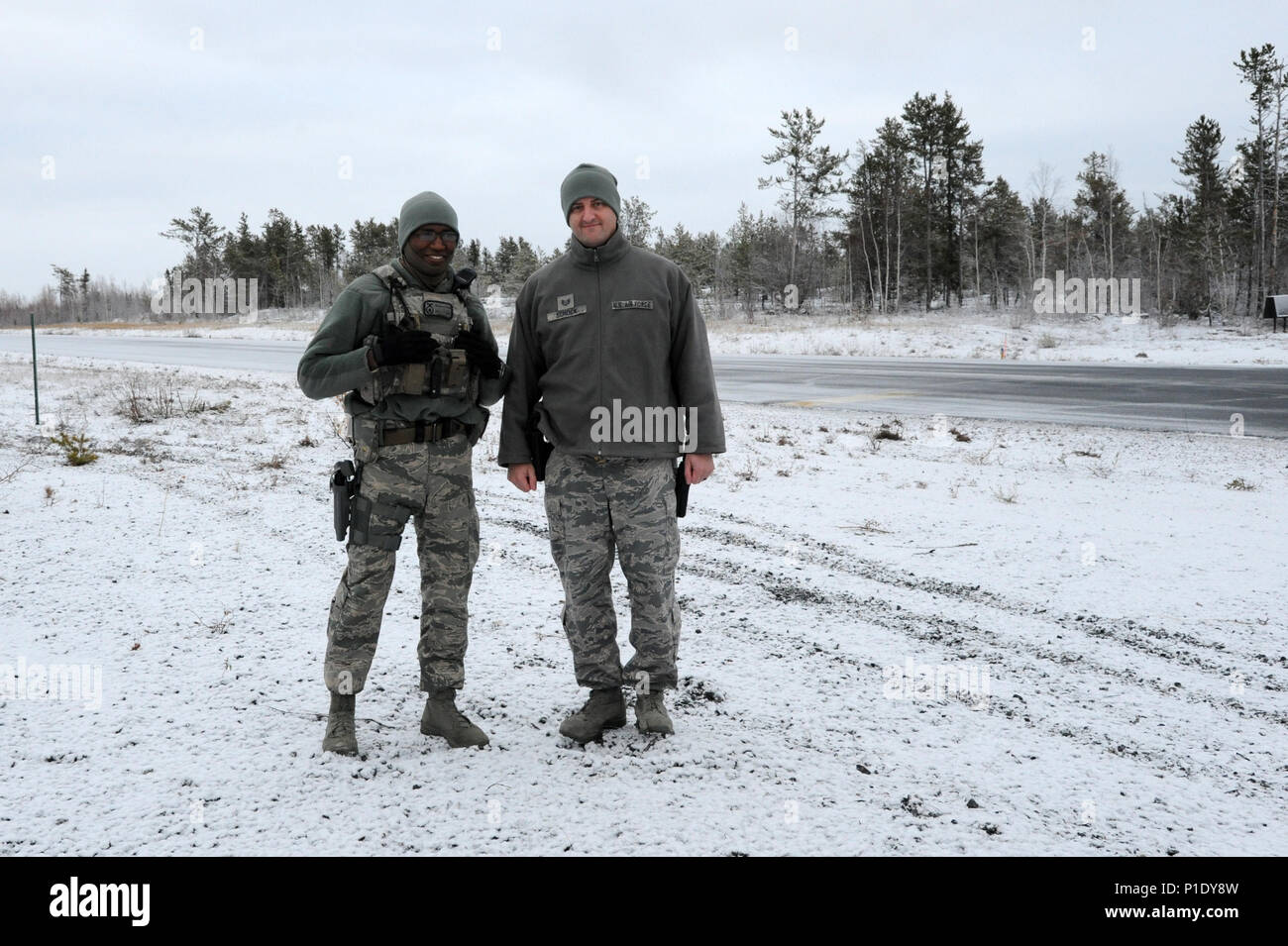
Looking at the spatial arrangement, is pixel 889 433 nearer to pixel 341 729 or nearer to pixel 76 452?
pixel 341 729

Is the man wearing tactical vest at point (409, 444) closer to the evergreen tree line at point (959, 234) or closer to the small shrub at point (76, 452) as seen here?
the small shrub at point (76, 452)

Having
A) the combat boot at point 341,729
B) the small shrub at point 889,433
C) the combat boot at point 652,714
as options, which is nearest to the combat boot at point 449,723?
the combat boot at point 341,729

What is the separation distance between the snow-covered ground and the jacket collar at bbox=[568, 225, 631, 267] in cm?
2385

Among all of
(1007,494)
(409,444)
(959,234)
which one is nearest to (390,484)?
(409,444)

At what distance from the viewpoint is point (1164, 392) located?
579 inches

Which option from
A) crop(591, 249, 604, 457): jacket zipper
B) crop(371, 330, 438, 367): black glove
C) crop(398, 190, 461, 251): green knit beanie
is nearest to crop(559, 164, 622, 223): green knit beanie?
crop(591, 249, 604, 457): jacket zipper

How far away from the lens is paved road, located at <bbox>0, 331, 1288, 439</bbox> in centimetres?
1201

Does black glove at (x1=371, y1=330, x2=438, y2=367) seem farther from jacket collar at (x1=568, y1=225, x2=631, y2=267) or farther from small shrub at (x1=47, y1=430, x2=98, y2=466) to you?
small shrub at (x1=47, y1=430, x2=98, y2=466)

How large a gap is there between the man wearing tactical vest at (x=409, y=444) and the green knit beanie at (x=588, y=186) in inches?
17.2

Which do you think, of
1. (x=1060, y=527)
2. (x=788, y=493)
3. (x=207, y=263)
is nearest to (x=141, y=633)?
(x=788, y=493)

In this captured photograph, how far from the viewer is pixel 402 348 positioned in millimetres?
2820

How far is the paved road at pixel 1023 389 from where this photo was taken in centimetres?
1201
